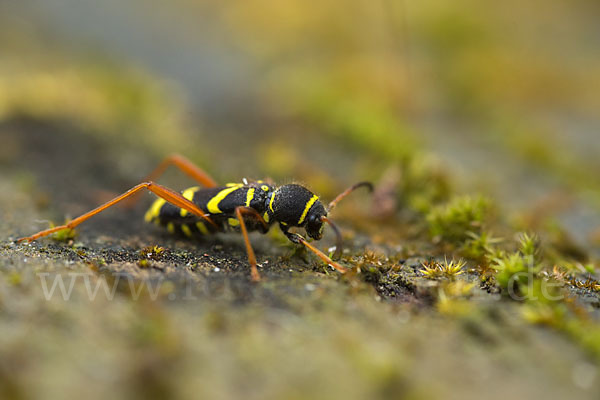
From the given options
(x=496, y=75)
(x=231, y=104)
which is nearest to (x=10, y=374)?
(x=231, y=104)

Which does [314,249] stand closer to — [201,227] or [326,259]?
[326,259]

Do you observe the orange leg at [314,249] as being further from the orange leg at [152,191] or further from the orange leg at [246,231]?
the orange leg at [152,191]

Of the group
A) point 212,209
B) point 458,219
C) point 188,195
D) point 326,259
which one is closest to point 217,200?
point 212,209

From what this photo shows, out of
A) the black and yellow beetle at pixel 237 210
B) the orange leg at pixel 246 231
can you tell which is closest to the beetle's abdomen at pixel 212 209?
the black and yellow beetle at pixel 237 210

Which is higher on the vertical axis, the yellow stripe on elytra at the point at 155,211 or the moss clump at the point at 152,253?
the yellow stripe on elytra at the point at 155,211

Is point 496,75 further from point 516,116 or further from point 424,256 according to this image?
point 424,256

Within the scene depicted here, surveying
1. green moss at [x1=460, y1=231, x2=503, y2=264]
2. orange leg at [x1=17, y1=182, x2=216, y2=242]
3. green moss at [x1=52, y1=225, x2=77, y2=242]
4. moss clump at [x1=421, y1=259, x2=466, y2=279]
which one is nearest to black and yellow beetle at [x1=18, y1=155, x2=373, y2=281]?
orange leg at [x1=17, y1=182, x2=216, y2=242]

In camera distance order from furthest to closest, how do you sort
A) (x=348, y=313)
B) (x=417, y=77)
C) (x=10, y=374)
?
(x=417, y=77), (x=348, y=313), (x=10, y=374)
